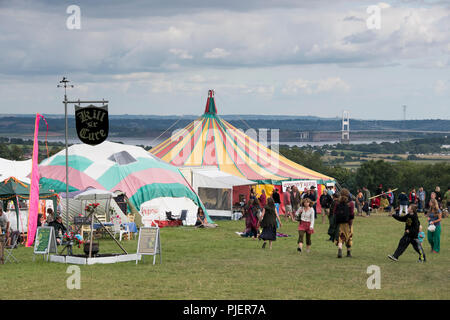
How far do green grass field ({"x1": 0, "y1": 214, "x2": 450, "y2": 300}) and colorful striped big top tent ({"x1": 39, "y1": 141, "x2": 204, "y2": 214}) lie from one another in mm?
6471

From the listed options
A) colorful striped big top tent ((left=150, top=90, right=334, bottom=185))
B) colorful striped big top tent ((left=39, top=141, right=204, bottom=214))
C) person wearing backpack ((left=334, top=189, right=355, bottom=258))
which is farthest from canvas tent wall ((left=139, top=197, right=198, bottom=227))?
person wearing backpack ((left=334, top=189, right=355, bottom=258))

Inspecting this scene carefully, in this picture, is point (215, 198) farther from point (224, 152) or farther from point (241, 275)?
point (241, 275)

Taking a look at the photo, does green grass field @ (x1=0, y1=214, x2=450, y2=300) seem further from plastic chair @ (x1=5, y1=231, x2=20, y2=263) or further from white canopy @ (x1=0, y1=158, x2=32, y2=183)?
white canopy @ (x1=0, y1=158, x2=32, y2=183)

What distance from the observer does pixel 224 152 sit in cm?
3338

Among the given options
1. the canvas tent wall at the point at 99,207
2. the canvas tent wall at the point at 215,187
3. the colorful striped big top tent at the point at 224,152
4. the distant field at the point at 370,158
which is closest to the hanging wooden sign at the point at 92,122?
the canvas tent wall at the point at 99,207

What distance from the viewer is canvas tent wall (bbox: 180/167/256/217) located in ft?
98.1

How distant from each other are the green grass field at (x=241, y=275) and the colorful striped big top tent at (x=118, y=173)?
647 centimetres

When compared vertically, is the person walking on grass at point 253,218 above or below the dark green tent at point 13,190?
below

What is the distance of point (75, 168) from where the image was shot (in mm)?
26500

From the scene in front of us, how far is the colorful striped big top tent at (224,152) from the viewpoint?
107 feet

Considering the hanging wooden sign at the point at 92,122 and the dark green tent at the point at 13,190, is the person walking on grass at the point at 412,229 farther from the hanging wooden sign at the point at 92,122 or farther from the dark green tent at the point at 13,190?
the dark green tent at the point at 13,190

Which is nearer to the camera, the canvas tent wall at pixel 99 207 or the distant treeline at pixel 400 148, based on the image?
the canvas tent wall at pixel 99 207

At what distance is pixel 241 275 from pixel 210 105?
22677mm

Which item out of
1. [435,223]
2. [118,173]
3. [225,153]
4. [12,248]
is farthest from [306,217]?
[225,153]
